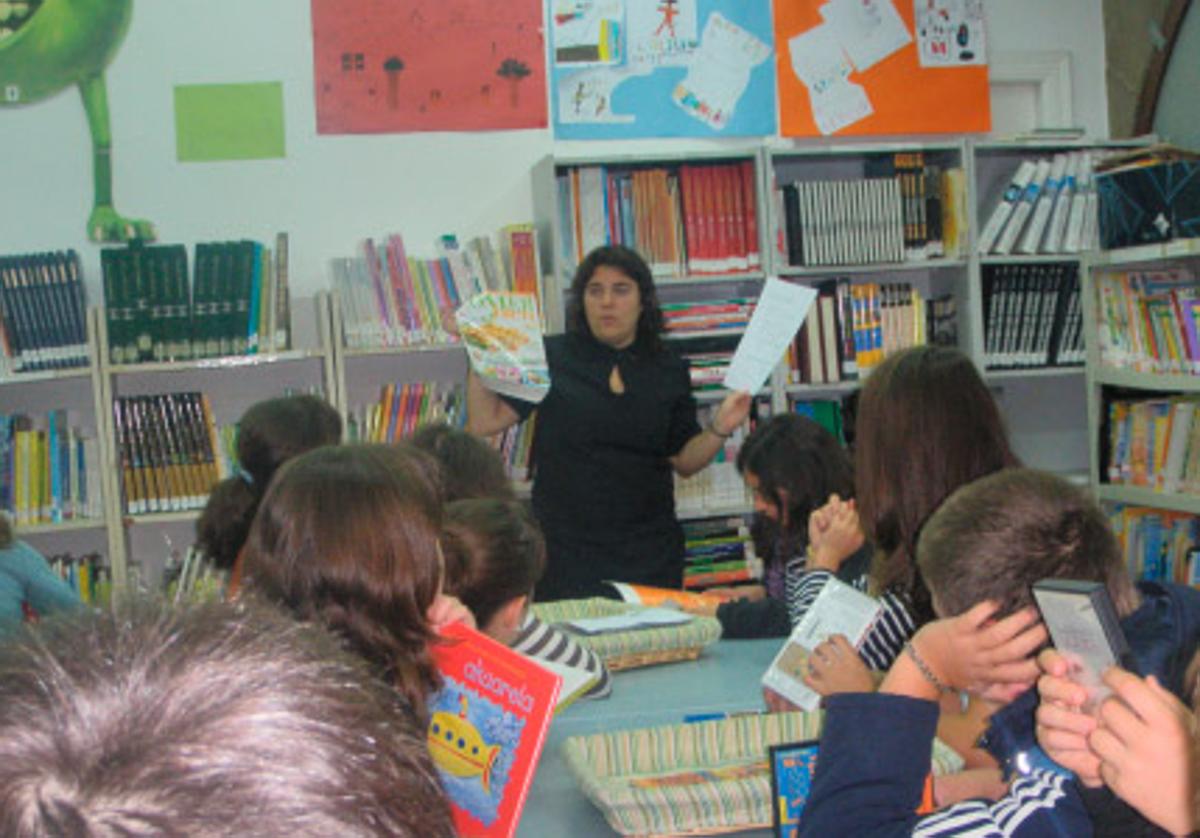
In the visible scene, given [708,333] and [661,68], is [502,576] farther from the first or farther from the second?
[661,68]

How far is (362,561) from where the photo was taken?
1401mm

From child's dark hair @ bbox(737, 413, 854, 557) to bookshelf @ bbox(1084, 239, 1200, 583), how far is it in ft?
3.51

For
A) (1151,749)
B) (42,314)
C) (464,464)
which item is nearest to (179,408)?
(42,314)

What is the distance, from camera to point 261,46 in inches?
157

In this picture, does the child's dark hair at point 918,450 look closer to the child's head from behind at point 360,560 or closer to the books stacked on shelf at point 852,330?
the child's head from behind at point 360,560

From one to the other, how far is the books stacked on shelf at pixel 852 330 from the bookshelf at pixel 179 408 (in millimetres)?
1546

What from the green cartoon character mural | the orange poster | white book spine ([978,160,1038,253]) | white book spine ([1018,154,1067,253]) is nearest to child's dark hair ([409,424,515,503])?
the green cartoon character mural

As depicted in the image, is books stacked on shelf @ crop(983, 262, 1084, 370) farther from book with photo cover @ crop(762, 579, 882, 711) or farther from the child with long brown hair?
the child with long brown hair

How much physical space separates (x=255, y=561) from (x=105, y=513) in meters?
2.50

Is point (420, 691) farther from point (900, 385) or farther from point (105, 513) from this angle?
point (105, 513)

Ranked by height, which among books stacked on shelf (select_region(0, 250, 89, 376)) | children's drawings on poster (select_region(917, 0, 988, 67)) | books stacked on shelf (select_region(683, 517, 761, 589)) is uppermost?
children's drawings on poster (select_region(917, 0, 988, 67))

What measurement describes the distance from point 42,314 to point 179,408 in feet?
1.55

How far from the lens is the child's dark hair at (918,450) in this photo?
6.26ft

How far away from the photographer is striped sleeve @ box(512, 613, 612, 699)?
2039mm
